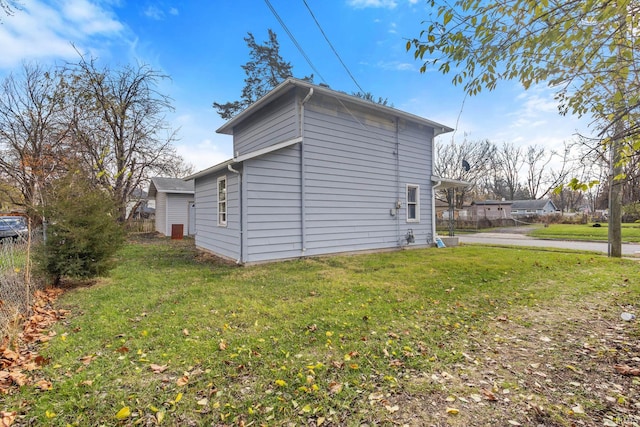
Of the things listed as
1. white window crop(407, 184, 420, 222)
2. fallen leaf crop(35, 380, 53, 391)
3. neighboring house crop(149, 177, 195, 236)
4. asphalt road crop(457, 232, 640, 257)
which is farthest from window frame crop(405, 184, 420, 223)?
neighboring house crop(149, 177, 195, 236)

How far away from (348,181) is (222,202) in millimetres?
3914

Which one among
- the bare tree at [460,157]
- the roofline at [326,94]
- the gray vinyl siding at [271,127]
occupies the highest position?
the bare tree at [460,157]

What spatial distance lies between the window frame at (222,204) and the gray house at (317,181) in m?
0.03

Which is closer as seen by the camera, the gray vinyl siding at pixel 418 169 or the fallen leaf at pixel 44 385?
the fallen leaf at pixel 44 385

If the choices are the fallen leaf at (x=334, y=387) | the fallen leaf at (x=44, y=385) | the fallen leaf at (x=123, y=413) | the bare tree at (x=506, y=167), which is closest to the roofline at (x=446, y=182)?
the fallen leaf at (x=334, y=387)

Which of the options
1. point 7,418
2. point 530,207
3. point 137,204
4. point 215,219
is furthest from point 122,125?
point 530,207

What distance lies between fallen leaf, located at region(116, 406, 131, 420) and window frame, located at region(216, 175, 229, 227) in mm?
6635

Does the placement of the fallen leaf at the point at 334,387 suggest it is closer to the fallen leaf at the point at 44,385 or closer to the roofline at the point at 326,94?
the fallen leaf at the point at 44,385

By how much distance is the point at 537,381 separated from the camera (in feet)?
8.72

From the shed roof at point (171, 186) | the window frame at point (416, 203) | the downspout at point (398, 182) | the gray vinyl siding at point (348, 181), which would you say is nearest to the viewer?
the gray vinyl siding at point (348, 181)

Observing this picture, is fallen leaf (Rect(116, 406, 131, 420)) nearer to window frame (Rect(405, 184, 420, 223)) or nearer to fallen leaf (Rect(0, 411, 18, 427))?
fallen leaf (Rect(0, 411, 18, 427))

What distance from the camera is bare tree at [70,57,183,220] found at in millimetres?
14445

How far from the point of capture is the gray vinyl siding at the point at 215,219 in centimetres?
797

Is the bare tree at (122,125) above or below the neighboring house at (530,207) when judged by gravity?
above
